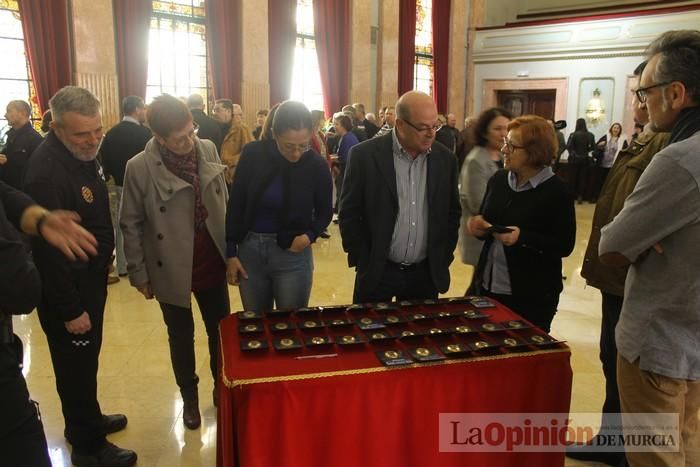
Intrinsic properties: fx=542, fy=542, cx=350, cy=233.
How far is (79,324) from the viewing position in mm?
2096

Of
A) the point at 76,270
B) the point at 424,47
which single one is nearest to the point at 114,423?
the point at 76,270

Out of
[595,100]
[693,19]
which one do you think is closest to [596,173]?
[595,100]

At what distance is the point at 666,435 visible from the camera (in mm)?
1710

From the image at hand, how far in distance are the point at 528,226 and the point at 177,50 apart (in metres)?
8.53

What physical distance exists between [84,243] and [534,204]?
6.08 ft

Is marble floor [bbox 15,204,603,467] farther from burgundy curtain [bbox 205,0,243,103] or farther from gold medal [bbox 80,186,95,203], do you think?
burgundy curtain [bbox 205,0,243,103]

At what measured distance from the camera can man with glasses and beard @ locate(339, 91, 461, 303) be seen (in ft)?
8.30

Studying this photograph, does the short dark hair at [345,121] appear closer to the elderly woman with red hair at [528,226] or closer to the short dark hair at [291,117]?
the elderly woman with red hair at [528,226]

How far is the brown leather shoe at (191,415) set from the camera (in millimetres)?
2734

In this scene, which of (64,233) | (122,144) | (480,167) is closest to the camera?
(64,233)

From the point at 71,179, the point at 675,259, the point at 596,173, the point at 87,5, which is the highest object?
the point at 87,5

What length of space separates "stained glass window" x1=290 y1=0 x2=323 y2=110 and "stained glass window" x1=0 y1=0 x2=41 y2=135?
470cm

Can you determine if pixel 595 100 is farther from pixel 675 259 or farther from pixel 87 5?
pixel 675 259

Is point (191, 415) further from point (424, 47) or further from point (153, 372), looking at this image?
point (424, 47)
